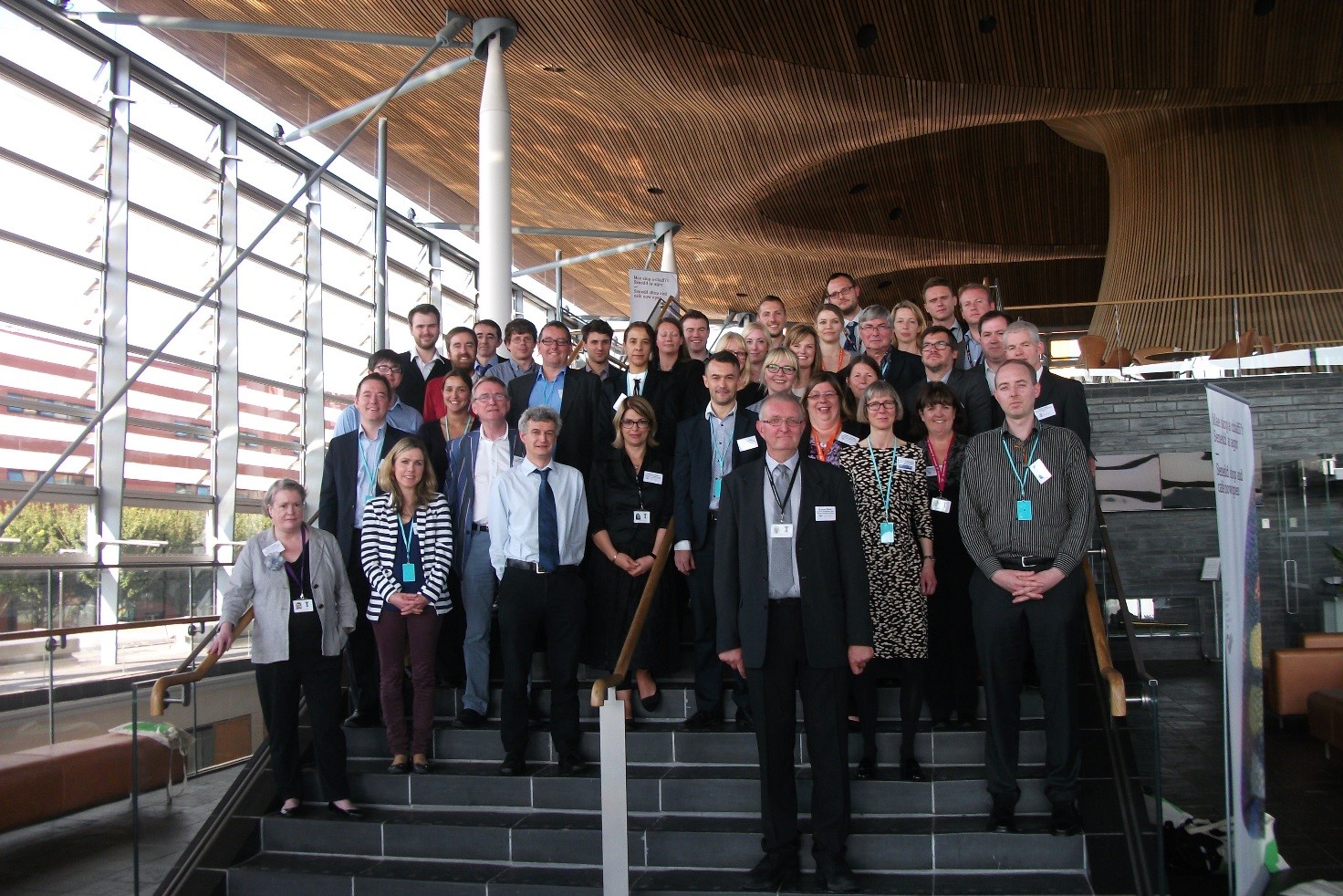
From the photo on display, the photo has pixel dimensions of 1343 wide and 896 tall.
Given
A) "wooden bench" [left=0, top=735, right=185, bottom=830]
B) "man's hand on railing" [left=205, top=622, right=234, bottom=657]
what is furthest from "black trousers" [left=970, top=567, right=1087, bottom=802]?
"wooden bench" [left=0, top=735, right=185, bottom=830]

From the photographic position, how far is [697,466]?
502cm

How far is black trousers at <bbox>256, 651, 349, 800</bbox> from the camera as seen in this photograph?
4699 millimetres

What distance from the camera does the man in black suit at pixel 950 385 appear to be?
5137 millimetres

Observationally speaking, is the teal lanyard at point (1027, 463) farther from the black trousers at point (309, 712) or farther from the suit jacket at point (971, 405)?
the black trousers at point (309, 712)

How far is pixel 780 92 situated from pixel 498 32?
147 inches

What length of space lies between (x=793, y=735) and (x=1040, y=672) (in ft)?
3.17

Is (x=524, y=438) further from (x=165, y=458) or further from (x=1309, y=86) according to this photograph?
(x=1309, y=86)

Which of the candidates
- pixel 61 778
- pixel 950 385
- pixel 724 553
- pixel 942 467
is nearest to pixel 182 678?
pixel 61 778

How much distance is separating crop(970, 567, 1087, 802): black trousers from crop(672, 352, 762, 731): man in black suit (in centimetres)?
117

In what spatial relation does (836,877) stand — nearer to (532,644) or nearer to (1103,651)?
(1103,651)

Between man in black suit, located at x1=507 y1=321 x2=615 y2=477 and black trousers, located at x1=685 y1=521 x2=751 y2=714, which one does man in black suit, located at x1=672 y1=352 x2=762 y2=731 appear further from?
man in black suit, located at x1=507 y1=321 x2=615 y2=477

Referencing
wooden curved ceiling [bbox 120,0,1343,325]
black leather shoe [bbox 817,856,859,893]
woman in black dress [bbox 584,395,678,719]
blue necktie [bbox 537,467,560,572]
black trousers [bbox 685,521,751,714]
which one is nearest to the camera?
black leather shoe [bbox 817,856,859,893]

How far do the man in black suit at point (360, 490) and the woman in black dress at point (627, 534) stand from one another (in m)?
1.03

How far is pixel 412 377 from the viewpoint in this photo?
6.48 meters
